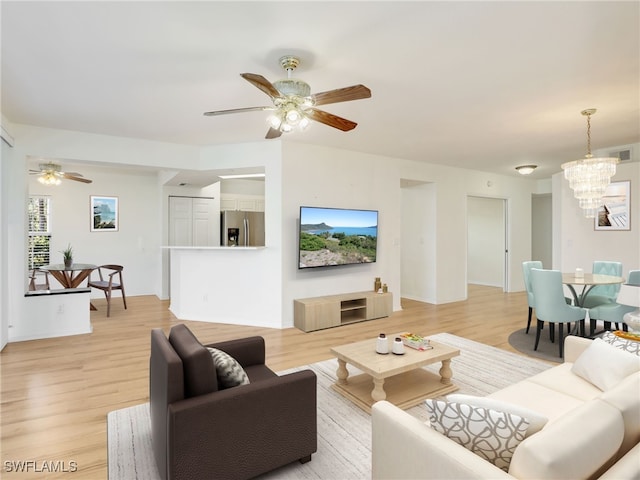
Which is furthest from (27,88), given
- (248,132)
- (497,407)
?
(497,407)

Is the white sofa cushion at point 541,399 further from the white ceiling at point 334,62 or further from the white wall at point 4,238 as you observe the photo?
the white wall at point 4,238

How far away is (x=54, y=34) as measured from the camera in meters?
2.23

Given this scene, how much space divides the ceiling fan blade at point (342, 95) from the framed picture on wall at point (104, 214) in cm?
611

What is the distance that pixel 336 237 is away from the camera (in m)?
5.20

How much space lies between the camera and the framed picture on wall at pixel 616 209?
197 inches

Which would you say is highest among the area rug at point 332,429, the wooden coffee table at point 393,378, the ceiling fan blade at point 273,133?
the ceiling fan blade at point 273,133

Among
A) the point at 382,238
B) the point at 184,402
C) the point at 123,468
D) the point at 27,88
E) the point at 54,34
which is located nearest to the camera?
the point at 184,402

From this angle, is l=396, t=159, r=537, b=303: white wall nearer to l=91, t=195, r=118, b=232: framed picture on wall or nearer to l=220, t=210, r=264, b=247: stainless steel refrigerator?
l=220, t=210, r=264, b=247: stainless steel refrigerator

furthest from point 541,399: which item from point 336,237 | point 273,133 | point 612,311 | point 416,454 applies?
point 336,237

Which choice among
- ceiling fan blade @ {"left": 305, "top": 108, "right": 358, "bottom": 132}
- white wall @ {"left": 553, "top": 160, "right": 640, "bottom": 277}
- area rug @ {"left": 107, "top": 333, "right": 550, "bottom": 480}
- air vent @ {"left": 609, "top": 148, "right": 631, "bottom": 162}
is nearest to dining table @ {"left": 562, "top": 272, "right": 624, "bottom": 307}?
area rug @ {"left": 107, "top": 333, "right": 550, "bottom": 480}

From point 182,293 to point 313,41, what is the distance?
424cm

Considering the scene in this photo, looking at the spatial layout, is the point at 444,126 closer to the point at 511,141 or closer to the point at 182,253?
the point at 511,141

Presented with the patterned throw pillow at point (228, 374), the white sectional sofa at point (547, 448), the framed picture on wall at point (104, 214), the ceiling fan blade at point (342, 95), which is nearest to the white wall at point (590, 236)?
the white sectional sofa at point (547, 448)

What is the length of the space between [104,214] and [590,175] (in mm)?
7955
